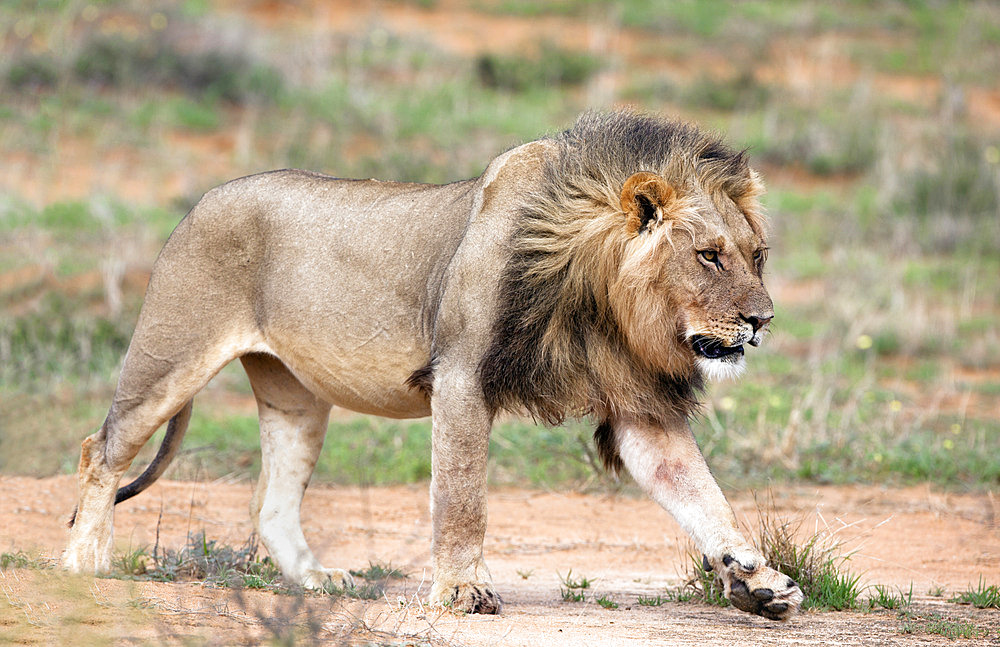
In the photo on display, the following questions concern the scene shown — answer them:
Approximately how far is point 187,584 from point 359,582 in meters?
0.90

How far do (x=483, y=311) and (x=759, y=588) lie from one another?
136 cm

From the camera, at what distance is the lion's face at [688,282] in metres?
4.24

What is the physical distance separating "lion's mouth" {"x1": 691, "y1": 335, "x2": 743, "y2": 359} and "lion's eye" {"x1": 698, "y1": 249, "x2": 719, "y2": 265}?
26 cm

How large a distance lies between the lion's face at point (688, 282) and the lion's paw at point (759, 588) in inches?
25.8

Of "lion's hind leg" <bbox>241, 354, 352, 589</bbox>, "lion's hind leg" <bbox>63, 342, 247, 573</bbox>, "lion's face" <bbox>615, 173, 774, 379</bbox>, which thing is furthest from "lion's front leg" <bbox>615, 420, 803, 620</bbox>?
"lion's hind leg" <bbox>63, 342, 247, 573</bbox>

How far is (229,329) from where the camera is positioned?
17.3 ft

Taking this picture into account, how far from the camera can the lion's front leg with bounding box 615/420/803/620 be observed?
13.4 feet

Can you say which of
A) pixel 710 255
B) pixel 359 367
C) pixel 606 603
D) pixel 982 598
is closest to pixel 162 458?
pixel 359 367

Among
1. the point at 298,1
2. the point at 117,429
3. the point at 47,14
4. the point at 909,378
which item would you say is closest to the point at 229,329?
the point at 117,429

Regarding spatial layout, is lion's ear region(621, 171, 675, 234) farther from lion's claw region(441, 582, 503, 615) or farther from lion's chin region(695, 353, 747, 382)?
lion's claw region(441, 582, 503, 615)

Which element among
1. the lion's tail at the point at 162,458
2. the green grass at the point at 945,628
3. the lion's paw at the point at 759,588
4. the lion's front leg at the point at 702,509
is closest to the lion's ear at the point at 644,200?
the lion's front leg at the point at 702,509

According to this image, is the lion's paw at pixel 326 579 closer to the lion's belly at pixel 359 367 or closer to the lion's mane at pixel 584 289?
the lion's belly at pixel 359 367

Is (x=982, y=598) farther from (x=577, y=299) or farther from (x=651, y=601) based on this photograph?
(x=577, y=299)

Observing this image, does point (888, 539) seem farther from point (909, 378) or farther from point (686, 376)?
point (909, 378)
